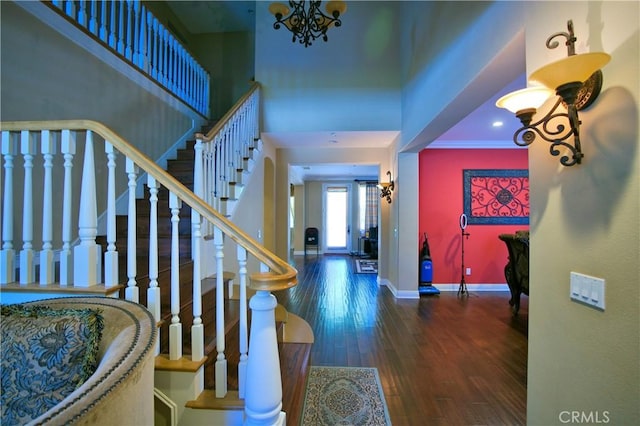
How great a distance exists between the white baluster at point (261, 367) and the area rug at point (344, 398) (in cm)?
78

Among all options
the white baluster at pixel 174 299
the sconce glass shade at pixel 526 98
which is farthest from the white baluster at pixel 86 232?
the sconce glass shade at pixel 526 98

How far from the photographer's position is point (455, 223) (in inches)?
192

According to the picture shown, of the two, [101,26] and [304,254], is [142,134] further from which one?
[304,254]

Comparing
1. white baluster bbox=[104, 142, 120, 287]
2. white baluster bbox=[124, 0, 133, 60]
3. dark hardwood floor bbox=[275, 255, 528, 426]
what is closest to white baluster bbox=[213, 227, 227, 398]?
white baluster bbox=[104, 142, 120, 287]

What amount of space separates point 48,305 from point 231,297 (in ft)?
4.70

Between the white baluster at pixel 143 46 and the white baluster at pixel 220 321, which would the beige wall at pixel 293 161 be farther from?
the white baluster at pixel 220 321

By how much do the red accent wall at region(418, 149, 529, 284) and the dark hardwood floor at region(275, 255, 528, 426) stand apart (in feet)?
1.38

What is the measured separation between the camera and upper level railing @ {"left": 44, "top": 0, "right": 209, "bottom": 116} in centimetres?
259

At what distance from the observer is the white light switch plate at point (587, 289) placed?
3.30 feet

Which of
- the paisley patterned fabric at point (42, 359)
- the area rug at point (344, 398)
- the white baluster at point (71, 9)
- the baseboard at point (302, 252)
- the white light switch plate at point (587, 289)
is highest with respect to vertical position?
the white baluster at point (71, 9)

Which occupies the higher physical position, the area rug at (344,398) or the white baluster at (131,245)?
the white baluster at (131,245)

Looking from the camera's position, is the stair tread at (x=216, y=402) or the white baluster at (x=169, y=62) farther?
the white baluster at (x=169, y=62)

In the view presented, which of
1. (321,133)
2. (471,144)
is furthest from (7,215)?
(471,144)

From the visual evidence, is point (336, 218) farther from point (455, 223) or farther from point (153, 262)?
point (153, 262)
